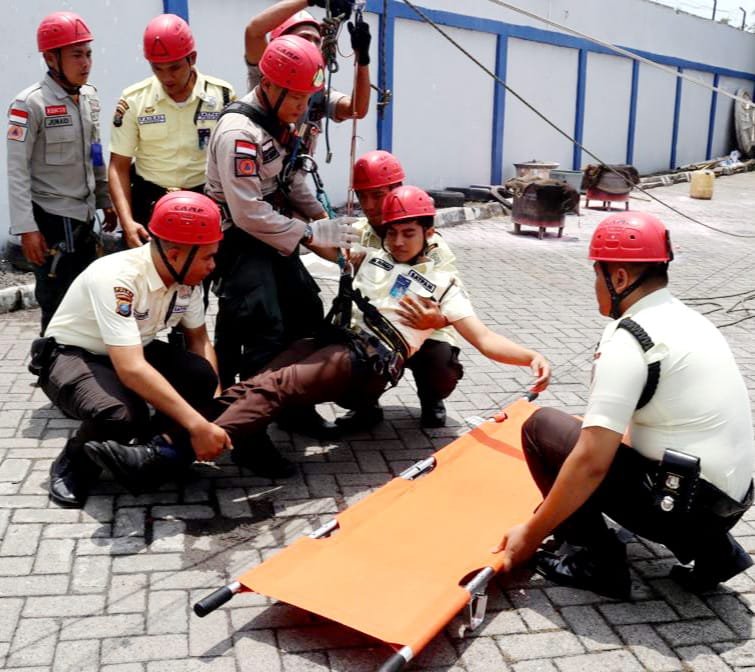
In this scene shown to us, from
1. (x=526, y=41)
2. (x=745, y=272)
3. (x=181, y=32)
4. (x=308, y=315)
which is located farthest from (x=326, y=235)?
(x=526, y=41)

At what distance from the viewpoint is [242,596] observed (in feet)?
10.2

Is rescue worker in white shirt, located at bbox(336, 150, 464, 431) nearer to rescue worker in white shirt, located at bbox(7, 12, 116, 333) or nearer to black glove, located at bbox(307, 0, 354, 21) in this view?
black glove, located at bbox(307, 0, 354, 21)

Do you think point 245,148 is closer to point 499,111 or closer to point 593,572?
point 593,572

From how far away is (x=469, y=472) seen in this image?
381cm

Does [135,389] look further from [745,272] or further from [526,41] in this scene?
[526,41]

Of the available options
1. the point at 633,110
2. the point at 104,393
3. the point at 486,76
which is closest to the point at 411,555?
the point at 104,393

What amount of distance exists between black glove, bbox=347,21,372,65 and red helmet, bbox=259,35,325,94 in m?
0.55

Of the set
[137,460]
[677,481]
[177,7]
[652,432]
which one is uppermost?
[177,7]

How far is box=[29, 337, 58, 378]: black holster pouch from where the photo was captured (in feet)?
12.5

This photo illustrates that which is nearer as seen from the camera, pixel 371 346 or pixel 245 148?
pixel 245 148

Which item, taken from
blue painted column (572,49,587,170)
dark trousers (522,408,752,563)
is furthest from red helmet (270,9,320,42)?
blue painted column (572,49,587,170)

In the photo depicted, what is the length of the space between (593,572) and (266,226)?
204cm

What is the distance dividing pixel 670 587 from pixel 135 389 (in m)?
2.11

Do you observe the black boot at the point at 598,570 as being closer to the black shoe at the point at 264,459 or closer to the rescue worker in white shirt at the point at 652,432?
the rescue worker in white shirt at the point at 652,432
